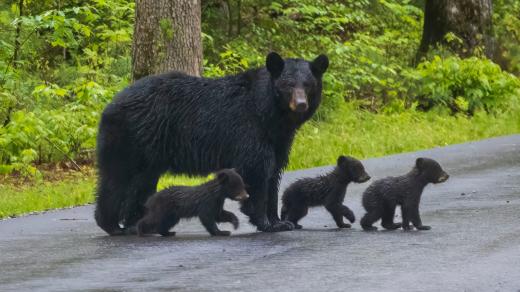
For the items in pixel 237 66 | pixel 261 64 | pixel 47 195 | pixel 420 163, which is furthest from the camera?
pixel 261 64

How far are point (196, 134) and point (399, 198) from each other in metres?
1.76

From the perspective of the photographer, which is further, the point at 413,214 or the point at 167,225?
the point at 413,214

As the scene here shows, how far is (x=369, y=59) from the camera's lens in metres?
23.5

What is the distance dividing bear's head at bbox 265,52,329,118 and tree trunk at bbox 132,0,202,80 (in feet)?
19.2

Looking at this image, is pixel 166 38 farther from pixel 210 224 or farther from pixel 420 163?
pixel 210 224

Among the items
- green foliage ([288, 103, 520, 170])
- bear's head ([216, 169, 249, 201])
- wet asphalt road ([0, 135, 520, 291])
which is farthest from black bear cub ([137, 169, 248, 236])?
green foliage ([288, 103, 520, 170])

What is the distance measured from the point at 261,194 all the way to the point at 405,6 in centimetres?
1661

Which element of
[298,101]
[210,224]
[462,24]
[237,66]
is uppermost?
[462,24]

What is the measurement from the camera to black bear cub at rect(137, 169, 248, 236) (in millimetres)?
9477

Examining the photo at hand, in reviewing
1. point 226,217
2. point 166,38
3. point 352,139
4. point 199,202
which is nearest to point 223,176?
point 199,202

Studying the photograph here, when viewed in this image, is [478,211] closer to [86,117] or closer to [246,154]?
[246,154]

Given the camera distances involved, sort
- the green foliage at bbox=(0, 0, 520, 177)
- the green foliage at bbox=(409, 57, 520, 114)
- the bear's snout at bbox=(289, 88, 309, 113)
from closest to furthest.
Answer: the bear's snout at bbox=(289, 88, 309, 113), the green foliage at bbox=(0, 0, 520, 177), the green foliage at bbox=(409, 57, 520, 114)

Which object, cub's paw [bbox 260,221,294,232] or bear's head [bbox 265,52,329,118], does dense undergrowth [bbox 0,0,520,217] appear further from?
bear's head [bbox 265,52,329,118]

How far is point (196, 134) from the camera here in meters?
10.1
